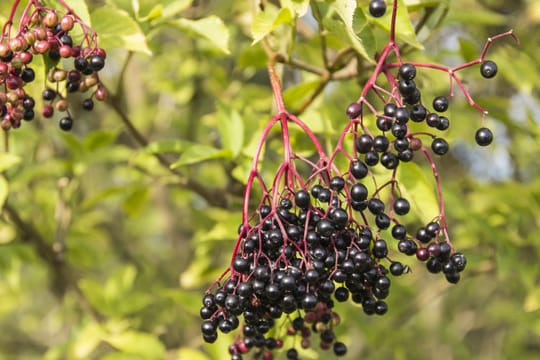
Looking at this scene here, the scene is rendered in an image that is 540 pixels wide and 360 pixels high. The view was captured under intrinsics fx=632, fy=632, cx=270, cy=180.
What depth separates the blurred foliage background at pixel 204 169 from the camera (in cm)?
210

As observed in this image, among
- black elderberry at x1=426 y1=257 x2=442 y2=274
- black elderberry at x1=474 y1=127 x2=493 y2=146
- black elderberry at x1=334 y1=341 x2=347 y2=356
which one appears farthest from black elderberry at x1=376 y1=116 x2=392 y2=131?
black elderberry at x1=334 y1=341 x2=347 y2=356

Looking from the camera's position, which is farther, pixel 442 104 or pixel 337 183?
pixel 442 104

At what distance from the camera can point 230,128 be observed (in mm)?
2166

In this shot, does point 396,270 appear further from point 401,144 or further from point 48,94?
point 48,94

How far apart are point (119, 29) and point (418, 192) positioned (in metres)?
0.99

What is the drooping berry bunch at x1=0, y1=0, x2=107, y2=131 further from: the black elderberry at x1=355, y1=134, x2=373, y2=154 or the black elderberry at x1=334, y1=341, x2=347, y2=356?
the black elderberry at x1=334, y1=341, x2=347, y2=356

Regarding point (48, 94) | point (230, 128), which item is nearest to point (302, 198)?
point (48, 94)

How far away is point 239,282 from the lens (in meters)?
1.40

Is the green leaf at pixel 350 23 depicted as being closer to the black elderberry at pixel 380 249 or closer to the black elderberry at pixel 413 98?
the black elderberry at pixel 413 98

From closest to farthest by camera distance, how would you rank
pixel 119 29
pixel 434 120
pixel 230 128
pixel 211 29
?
pixel 434 120 → pixel 119 29 → pixel 211 29 → pixel 230 128

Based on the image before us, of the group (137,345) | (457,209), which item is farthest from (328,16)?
(137,345)

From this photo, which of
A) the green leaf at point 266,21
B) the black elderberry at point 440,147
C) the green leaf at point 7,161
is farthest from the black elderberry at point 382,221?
the green leaf at point 7,161

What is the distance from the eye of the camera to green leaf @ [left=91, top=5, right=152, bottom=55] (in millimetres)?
1845

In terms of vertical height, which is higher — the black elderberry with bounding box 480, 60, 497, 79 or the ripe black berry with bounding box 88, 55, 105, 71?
the black elderberry with bounding box 480, 60, 497, 79
